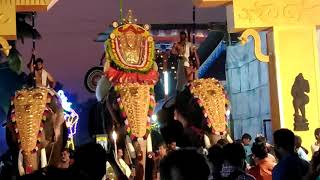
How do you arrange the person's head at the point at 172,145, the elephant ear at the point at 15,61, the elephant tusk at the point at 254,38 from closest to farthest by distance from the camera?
the person's head at the point at 172,145 < the elephant tusk at the point at 254,38 < the elephant ear at the point at 15,61

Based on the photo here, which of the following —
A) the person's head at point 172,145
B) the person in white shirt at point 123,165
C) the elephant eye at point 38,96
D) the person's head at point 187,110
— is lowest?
the person in white shirt at point 123,165

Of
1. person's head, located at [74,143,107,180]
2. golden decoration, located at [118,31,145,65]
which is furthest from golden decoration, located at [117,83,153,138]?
person's head, located at [74,143,107,180]

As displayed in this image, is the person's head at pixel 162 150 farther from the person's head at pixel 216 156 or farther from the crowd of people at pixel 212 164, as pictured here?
the person's head at pixel 216 156

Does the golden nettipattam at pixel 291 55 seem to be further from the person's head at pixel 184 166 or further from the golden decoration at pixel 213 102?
the person's head at pixel 184 166

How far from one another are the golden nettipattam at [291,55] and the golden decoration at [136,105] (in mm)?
1489

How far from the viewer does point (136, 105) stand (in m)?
6.95

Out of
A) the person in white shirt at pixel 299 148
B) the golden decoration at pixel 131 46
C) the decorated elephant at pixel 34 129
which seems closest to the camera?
the person in white shirt at pixel 299 148

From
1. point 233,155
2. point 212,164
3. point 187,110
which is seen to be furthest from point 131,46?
point 233,155

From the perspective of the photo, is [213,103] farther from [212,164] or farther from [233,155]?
[233,155]

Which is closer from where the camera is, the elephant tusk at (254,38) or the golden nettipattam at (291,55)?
the elephant tusk at (254,38)

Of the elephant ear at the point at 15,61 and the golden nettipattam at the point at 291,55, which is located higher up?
the elephant ear at the point at 15,61

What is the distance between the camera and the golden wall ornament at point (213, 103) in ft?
23.4

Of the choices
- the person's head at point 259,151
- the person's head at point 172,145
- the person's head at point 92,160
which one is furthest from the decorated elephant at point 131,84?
the person's head at point 92,160

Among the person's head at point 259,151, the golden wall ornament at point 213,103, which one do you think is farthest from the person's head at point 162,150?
the person's head at point 259,151
